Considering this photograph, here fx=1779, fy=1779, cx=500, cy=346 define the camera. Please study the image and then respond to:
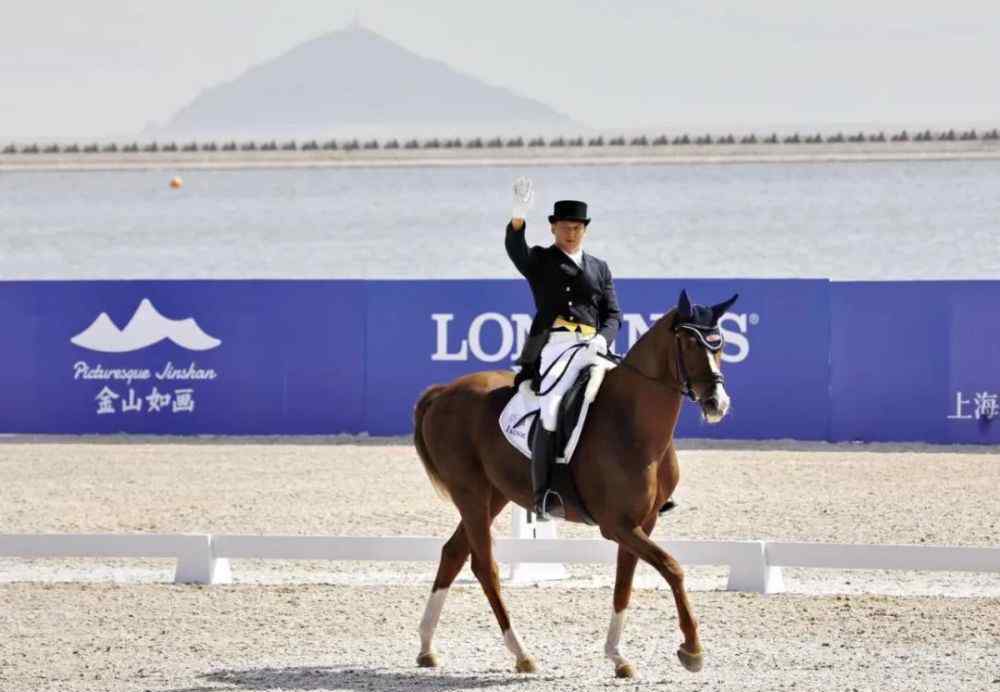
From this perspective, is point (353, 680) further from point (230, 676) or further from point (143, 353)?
point (143, 353)

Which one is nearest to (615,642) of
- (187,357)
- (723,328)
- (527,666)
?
(527,666)

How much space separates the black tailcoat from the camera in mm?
8445

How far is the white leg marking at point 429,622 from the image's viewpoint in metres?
8.49

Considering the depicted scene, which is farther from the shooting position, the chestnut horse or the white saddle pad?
the white saddle pad

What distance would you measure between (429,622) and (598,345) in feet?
5.10

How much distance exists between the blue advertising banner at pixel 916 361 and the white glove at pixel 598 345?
9.89m

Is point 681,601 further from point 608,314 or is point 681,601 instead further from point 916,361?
point 916,361

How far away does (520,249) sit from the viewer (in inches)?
332

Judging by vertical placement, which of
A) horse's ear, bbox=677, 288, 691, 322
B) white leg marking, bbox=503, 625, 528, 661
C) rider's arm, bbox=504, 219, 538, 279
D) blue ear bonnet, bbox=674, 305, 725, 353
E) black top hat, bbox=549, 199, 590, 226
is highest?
black top hat, bbox=549, 199, 590, 226

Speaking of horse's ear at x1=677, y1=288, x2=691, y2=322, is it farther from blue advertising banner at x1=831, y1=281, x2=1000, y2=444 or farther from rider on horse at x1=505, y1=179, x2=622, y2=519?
blue advertising banner at x1=831, y1=281, x2=1000, y2=444

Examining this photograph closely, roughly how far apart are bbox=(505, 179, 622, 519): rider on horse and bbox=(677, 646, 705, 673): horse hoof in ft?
3.21

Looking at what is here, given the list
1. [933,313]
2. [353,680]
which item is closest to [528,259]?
[353,680]

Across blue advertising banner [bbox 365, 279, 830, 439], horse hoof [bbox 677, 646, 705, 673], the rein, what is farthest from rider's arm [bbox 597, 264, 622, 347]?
blue advertising banner [bbox 365, 279, 830, 439]

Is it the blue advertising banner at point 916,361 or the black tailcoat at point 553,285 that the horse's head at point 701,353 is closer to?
the black tailcoat at point 553,285
